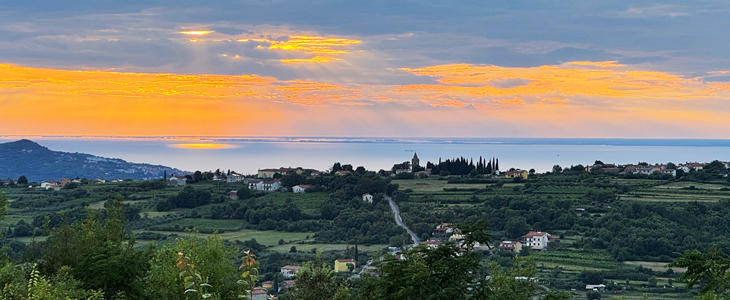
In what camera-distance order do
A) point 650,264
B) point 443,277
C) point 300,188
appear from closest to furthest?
1. point 443,277
2. point 650,264
3. point 300,188

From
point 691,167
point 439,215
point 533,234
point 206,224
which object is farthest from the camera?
point 691,167

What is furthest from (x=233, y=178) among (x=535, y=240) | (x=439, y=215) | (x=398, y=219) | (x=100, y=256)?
(x=100, y=256)

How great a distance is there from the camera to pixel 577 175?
6350 centimetres

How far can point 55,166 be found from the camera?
290 ft

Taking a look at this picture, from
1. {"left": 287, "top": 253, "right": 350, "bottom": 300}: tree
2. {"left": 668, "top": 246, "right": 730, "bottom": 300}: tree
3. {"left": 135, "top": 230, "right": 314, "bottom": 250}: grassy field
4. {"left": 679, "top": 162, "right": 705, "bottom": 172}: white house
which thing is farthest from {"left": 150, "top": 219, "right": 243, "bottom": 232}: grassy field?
{"left": 668, "top": 246, "right": 730, "bottom": 300}: tree

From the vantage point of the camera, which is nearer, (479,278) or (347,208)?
(479,278)

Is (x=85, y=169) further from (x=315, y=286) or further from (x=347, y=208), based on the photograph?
(x=315, y=286)

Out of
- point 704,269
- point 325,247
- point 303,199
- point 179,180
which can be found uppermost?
point 179,180

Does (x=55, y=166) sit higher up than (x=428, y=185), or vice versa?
(x=55, y=166)

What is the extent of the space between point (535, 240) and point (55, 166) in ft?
215

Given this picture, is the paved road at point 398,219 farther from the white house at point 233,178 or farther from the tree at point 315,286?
the tree at point 315,286

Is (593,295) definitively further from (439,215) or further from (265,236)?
(265,236)

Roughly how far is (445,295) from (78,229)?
7.98m

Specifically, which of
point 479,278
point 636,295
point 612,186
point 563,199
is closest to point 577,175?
point 612,186
